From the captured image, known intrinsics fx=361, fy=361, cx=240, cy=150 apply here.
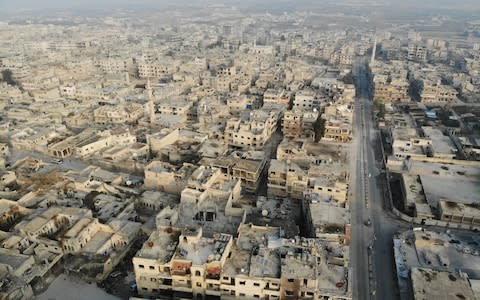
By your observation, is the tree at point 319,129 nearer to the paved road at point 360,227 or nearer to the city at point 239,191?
the city at point 239,191

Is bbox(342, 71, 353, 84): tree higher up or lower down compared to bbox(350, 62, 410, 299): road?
higher up

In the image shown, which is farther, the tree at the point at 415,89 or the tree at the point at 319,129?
the tree at the point at 415,89

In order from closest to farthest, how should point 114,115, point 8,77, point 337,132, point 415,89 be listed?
1. point 337,132
2. point 114,115
3. point 415,89
4. point 8,77

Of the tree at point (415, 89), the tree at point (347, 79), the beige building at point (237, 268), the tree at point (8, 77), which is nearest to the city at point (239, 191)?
the beige building at point (237, 268)

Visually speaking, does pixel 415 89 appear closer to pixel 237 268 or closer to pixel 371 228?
pixel 371 228

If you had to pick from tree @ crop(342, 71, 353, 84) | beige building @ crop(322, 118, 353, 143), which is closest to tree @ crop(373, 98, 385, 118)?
beige building @ crop(322, 118, 353, 143)

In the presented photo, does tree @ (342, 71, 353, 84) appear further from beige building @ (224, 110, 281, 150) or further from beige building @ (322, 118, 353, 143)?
beige building @ (224, 110, 281, 150)

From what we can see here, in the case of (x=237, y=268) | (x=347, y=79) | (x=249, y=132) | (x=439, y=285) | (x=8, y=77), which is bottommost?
(x=439, y=285)

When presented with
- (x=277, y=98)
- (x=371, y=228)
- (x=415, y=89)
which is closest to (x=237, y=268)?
(x=371, y=228)

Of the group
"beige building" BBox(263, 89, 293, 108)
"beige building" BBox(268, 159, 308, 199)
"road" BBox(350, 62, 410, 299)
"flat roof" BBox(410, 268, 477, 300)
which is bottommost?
"road" BBox(350, 62, 410, 299)
